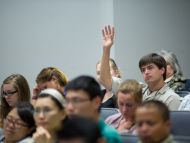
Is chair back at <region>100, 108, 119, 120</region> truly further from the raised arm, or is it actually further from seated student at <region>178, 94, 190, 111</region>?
seated student at <region>178, 94, 190, 111</region>

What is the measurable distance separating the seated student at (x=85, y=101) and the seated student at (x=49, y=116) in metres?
0.29

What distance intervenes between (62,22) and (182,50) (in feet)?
6.17

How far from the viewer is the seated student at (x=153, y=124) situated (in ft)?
7.23

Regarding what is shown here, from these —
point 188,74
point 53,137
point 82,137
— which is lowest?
point 188,74

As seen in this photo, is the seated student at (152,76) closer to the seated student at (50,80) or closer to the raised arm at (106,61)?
the raised arm at (106,61)

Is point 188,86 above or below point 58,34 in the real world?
below

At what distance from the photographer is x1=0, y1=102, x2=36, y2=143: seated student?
285 centimetres

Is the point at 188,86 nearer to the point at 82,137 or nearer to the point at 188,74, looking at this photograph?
the point at 188,74

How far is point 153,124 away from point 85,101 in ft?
1.31

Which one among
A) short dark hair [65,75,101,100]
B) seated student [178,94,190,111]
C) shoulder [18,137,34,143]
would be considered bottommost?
seated student [178,94,190,111]

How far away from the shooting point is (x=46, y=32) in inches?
238

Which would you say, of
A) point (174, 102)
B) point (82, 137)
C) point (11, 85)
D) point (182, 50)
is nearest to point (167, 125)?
point (82, 137)

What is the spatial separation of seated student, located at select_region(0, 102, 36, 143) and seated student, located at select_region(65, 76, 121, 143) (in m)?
0.63

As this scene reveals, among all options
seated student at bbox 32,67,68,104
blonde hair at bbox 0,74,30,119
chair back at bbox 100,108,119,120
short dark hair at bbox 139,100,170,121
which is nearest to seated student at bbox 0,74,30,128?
blonde hair at bbox 0,74,30,119
